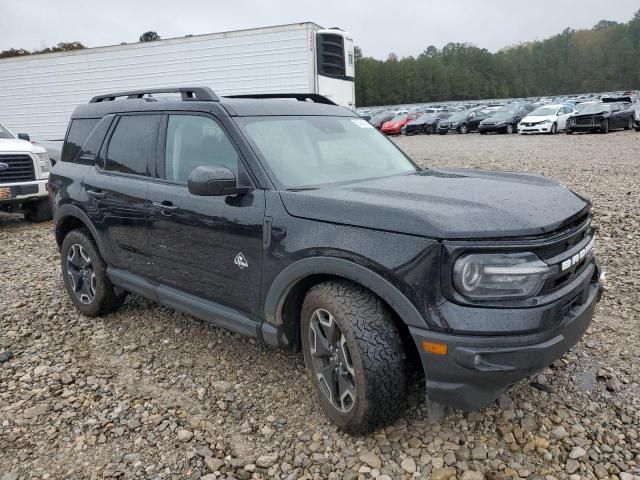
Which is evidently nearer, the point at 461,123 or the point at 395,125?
the point at 461,123

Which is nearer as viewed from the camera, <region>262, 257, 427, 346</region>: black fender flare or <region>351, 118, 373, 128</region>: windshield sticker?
<region>262, 257, 427, 346</region>: black fender flare

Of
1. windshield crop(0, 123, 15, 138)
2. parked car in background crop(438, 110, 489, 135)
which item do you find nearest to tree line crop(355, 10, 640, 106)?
parked car in background crop(438, 110, 489, 135)

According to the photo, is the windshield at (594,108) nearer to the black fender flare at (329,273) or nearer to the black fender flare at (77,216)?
the black fender flare at (77,216)

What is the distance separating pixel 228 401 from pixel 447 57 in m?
135

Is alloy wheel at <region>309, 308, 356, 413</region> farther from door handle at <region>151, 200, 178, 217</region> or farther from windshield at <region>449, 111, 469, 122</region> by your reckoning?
windshield at <region>449, 111, 469, 122</region>

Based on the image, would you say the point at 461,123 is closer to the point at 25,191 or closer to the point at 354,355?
the point at 25,191

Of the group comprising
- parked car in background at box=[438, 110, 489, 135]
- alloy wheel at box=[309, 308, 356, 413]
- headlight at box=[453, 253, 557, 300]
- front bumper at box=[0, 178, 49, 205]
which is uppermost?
parked car in background at box=[438, 110, 489, 135]

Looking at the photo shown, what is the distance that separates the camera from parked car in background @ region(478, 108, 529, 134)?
26438mm

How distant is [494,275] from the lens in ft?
7.38

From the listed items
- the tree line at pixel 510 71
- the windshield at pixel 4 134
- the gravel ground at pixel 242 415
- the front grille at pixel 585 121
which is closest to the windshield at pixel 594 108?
the front grille at pixel 585 121

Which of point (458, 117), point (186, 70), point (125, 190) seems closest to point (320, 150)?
point (125, 190)

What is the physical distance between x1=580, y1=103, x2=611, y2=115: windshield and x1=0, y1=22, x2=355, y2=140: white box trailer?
15.2 m

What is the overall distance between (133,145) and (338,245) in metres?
2.20

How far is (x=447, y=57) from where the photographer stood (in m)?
126
